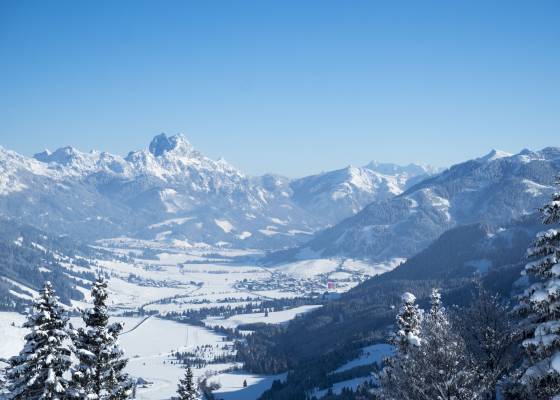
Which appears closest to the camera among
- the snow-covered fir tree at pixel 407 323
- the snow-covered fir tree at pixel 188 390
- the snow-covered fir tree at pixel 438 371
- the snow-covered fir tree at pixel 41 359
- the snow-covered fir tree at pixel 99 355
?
the snow-covered fir tree at pixel 41 359

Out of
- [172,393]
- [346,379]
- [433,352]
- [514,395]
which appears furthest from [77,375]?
[172,393]

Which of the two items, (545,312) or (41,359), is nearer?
(545,312)

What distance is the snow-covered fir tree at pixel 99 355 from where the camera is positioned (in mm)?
34062

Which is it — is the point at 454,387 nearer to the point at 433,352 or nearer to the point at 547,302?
the point at 433,352

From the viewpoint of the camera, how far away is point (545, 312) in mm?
23719

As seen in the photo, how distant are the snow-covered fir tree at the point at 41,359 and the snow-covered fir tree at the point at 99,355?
2919 millimetres

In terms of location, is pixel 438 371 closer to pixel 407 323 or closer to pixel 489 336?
pixel 489 336

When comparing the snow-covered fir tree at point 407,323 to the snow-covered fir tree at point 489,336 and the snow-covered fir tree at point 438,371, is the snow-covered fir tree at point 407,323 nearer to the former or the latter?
the snow-covered fir tree at point 489,336

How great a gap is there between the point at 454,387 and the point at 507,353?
683cm

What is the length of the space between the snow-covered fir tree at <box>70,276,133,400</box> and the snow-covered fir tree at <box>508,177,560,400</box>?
75.5 ft

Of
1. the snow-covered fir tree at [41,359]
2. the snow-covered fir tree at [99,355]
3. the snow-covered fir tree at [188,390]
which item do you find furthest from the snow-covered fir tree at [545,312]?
the snow-covered fir tree at [188,390]

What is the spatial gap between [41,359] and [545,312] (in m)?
24.5

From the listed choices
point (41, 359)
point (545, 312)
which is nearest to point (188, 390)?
point (41, 359)

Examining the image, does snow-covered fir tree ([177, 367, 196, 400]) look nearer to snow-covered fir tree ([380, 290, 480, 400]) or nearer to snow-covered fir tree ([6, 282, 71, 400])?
snow-covered fir tree ([6, 282, 71, 400])
